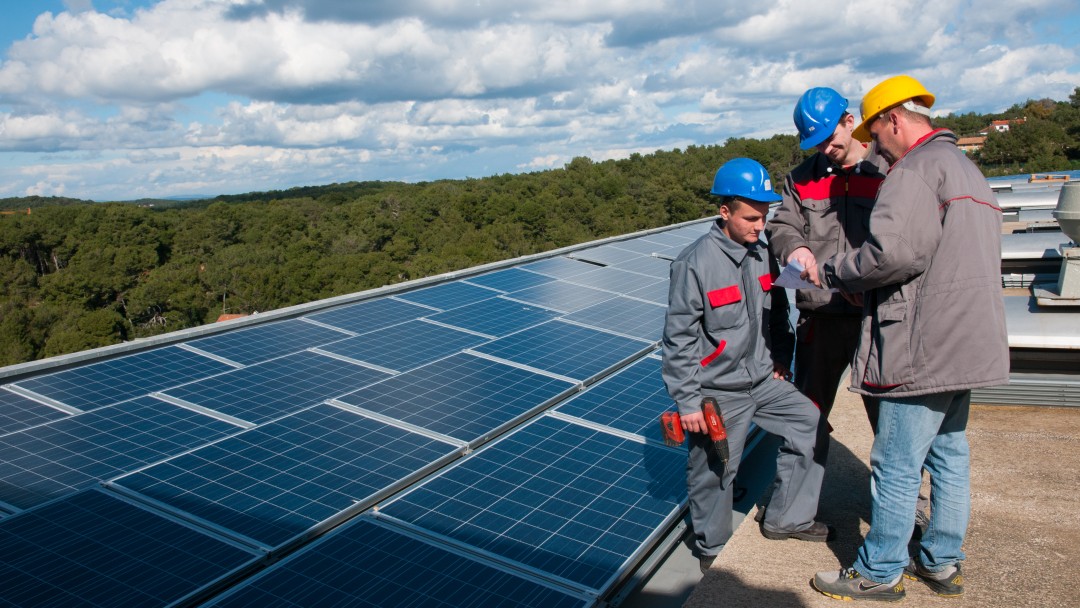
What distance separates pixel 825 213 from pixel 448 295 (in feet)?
19.5

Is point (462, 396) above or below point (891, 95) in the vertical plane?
below

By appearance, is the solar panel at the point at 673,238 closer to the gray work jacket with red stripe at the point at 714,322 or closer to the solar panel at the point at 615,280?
the solar panel at the point at 615,280

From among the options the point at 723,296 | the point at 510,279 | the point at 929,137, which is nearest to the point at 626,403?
the point at 723,296

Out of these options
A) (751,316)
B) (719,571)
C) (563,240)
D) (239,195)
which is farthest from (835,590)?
(239,195)

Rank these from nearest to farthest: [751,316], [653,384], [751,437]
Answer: [751,316] < [751,437] < [653,384]

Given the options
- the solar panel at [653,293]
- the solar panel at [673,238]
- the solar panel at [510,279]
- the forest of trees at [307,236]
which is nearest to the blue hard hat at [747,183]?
the solar panel at [653,293]

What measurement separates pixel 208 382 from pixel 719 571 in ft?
14.3

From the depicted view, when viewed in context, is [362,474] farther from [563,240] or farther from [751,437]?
[563,240]

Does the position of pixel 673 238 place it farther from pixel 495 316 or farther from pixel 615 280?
pixel 495 316

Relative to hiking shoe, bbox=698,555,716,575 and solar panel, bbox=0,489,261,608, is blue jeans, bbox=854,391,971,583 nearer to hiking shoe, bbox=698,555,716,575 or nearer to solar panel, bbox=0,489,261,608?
hiking shoe, bbox=698,555,716,575

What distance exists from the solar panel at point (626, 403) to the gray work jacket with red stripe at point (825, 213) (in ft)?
5.73

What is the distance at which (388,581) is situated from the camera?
3.52 m

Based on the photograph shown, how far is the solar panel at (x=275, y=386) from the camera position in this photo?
5.48 meters

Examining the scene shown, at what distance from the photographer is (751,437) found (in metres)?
5.74
